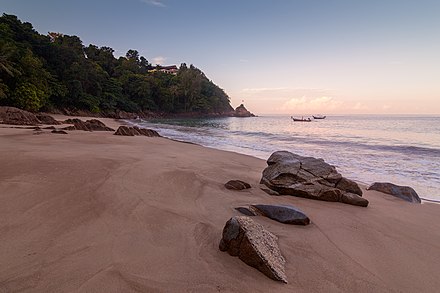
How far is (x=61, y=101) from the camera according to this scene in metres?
46.1

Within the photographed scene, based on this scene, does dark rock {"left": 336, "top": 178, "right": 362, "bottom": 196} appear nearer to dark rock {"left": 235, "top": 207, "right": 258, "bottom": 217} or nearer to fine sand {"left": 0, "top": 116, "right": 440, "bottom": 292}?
fine sand {"left": 0, "top": 116, "right": 440, "bottom": 292}

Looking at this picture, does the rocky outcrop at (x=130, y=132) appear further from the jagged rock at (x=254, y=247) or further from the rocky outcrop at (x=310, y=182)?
the jagged rock at (x=254, y=247)

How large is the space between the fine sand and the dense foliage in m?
31.4

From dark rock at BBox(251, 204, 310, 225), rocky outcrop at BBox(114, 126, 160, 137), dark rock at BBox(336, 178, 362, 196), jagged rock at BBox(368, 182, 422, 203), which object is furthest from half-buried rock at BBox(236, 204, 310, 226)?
rocky outcrop at BBox(114, 126, 160, 137)

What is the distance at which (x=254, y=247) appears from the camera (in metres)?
2.49

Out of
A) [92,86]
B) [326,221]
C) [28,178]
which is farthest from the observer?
[92,86]

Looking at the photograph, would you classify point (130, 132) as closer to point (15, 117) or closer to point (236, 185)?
point (15, 117)

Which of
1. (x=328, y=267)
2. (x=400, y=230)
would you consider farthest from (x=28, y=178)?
(x=400, y=230)

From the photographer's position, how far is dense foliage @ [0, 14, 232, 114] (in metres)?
31.5

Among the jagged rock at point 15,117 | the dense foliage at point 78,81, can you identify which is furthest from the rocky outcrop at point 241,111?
the jagged rock at point 15,117

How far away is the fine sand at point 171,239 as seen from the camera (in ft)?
7.37

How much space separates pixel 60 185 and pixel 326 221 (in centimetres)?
433

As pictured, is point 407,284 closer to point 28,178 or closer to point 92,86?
point 28,178

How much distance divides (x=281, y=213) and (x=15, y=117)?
23.3m
